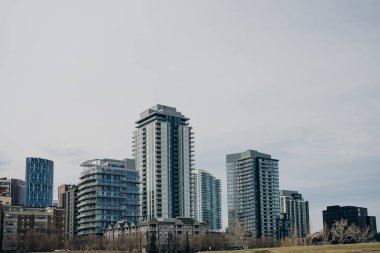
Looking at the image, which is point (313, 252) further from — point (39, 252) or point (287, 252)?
point (39, 252)

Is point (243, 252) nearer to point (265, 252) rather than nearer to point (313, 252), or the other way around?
point (265, 252)

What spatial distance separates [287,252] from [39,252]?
118129mm

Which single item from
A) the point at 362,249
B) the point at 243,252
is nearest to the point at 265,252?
the point at 243,252

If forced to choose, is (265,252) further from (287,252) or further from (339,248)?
(339,248)

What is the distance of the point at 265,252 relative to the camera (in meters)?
110

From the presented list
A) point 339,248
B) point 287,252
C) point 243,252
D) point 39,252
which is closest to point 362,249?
point 339,248

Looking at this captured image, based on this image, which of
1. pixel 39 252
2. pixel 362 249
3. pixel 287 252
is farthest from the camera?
pixel 39 252

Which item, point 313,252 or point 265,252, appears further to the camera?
point 265,252

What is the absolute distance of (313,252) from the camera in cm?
9912

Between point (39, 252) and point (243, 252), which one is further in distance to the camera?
point (39, 252)

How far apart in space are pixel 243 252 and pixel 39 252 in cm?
10930

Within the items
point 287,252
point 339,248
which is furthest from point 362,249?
point 287,252

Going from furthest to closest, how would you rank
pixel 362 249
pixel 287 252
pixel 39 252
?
pixel 39 252 < pixel 287 252 < pixel 362 249

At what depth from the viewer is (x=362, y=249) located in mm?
98000
